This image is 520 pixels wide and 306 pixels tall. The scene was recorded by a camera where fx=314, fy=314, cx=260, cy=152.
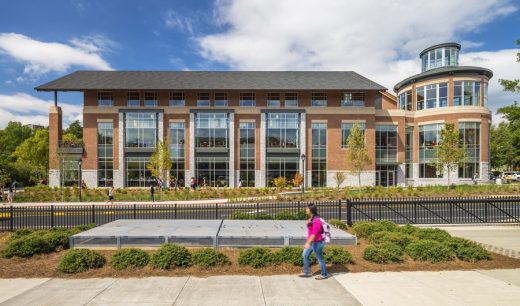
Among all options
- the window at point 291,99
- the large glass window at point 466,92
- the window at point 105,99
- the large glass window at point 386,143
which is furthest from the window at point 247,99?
the large glass window at point 466,92

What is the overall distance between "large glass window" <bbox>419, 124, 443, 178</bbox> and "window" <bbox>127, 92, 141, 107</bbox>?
36.2m

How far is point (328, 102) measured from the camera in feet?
129

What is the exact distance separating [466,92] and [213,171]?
32.5 m

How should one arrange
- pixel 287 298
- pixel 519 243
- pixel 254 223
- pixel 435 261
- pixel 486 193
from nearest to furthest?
pixel 287 298 → pixel 435 261 → pixel 519 243 → pixel 254 223 → pixel 486 193

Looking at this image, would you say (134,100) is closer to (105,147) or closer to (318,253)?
(105,147)

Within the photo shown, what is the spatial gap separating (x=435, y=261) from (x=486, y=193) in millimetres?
22527

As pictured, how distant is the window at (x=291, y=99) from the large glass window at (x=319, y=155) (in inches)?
139

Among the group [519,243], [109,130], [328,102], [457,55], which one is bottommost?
[519,243]

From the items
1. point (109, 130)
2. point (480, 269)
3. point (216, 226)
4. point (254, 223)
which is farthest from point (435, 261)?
point (109, 130)

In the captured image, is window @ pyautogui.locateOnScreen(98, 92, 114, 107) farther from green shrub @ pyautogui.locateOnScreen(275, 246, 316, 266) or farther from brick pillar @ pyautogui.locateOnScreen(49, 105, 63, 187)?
green shrub @ pyautogui.locateOnScreen(275, 246, 316, 266)

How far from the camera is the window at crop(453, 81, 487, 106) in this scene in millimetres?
38438

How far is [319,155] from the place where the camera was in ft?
128

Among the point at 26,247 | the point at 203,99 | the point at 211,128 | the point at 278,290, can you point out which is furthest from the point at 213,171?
the point at 278,290

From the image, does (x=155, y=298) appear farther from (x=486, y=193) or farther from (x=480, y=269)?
(x=486, y=193)
